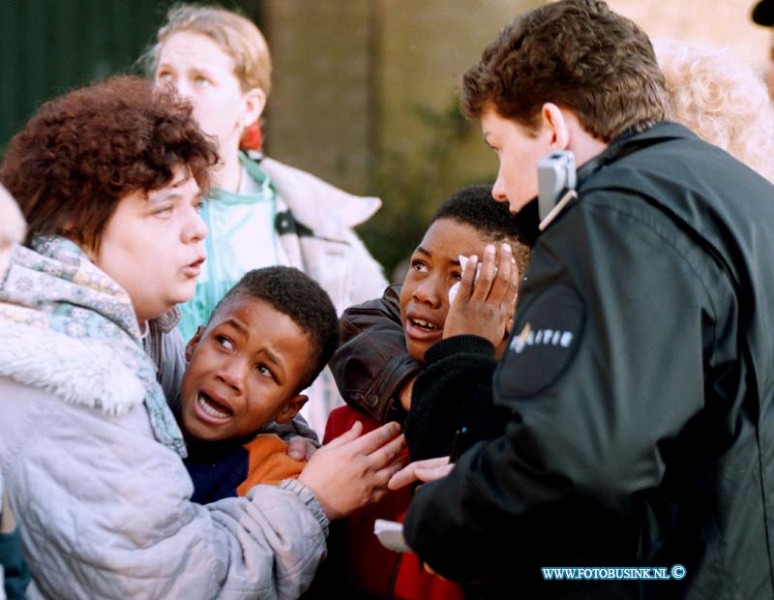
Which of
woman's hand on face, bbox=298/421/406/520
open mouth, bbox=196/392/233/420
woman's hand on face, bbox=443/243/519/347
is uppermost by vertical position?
woman's hand on face, bbox=443/243/519/347

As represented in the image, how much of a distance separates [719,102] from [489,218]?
696 millimetres

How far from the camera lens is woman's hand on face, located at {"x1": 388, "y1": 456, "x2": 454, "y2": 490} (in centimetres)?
235

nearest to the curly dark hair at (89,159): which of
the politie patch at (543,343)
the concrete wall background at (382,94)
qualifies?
the politie patch at (543,343)

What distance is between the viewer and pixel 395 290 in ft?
10.8

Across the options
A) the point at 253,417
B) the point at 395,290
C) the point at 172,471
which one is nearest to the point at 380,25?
the point at 395,290

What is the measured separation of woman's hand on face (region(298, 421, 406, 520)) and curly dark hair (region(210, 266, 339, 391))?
290 mm

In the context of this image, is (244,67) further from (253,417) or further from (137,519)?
(137,519)

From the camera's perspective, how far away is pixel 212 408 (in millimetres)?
2883

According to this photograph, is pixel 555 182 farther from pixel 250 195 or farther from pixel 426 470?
pixel 250 195

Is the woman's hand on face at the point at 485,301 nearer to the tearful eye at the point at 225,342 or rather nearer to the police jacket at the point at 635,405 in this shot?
the police jacket at the point at 635,405

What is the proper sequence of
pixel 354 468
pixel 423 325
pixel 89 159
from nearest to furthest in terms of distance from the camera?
pixel 89 159
pixel 354 468
pixel 423 325

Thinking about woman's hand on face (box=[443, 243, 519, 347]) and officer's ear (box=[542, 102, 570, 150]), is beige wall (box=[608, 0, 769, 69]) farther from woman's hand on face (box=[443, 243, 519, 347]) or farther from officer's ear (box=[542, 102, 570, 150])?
officer's ear (box=[542, 102, 570, 150])

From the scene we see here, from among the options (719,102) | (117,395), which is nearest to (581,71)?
(719,102)

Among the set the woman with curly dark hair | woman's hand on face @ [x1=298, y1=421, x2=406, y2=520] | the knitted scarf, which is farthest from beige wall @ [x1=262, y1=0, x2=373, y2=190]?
the knitted scarf
